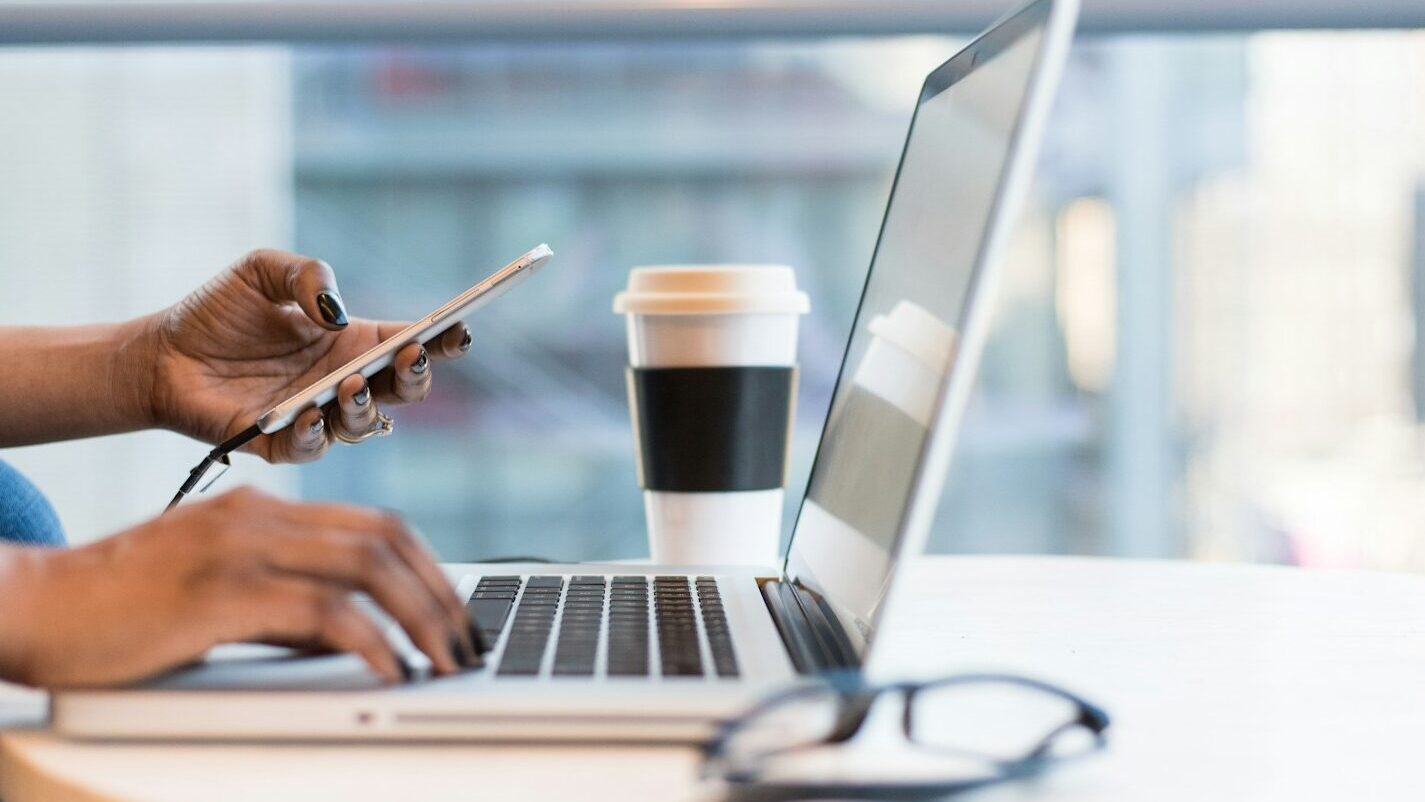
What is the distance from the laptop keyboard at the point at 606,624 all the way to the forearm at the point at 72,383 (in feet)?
1.19

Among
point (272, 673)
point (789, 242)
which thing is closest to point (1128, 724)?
point (272, 673)

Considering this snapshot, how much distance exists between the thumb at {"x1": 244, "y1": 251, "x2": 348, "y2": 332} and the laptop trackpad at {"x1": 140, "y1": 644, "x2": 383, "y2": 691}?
307mm

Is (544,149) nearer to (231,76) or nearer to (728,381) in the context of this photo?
(231,76)

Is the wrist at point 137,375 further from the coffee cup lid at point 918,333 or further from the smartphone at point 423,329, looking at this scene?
the coffee cup lid at point 918,333

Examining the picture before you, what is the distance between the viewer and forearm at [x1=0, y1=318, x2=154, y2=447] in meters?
0.81

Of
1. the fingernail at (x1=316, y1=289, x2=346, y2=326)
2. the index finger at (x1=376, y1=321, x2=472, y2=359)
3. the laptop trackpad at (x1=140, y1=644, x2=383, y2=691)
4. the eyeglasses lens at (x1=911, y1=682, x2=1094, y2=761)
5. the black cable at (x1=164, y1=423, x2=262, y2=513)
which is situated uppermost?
the fingernail at (x1=316, y1=289, x2=346, y2=326)

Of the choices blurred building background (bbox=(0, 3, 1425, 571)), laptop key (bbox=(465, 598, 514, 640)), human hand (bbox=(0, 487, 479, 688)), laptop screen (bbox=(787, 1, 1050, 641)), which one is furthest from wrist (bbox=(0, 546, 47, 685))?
blurred building background (bbox=(0, 3, 1425, 571))

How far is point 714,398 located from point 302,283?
244mm

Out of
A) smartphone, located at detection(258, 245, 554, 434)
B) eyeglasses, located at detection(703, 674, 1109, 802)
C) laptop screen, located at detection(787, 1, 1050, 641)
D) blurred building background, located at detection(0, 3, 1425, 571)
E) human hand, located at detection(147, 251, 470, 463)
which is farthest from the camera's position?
blurred building background, located at detection(0, 3, 1425, 571)

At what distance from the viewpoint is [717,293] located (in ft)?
2.47

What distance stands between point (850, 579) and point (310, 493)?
130 inches

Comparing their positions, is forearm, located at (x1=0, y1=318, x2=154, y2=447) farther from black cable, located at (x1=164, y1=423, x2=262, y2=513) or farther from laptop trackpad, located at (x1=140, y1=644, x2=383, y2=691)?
laptop trackpad, located at (x1=140, y1=644, x2=383, y2=691)

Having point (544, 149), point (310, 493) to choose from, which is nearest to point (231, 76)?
point (544, 149)

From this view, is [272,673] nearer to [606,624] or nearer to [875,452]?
[606,624]
